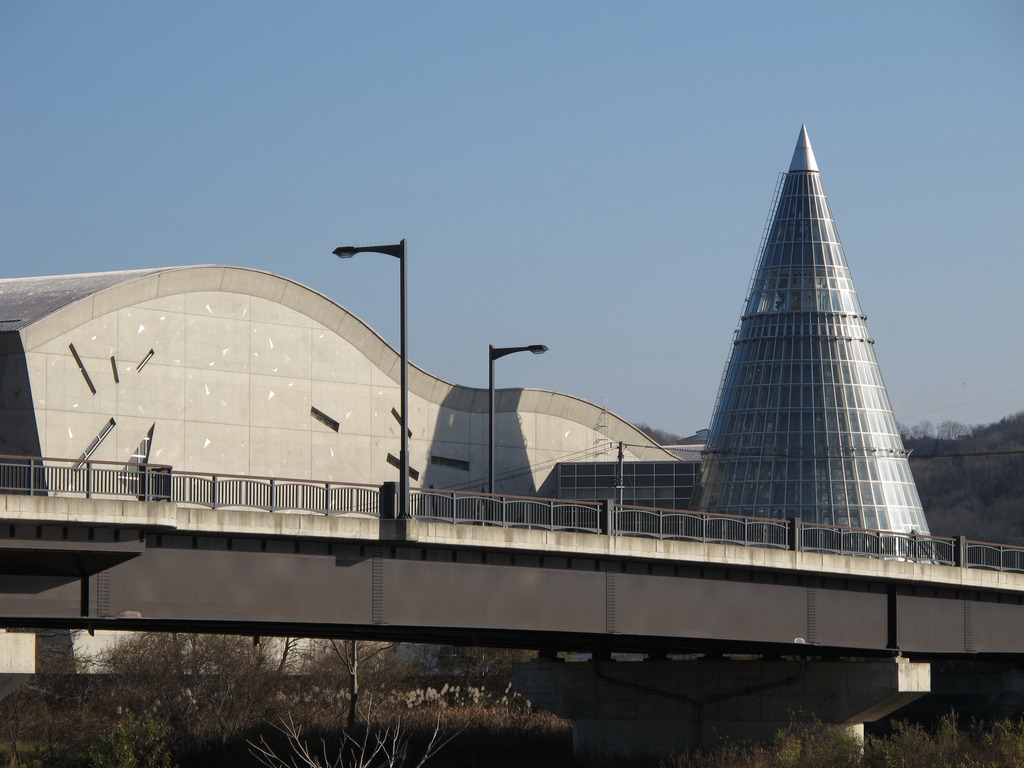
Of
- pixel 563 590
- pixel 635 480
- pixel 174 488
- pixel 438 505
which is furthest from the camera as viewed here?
pixel 635 480

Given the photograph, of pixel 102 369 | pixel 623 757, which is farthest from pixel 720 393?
pixel 623 757

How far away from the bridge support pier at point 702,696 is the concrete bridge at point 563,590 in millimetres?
68

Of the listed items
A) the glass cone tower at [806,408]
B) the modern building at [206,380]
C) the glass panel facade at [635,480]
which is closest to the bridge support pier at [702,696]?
the modern building at [206,380]

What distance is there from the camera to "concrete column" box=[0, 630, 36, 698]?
2970 centimetres

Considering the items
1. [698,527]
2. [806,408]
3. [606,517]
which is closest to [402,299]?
[606,517]

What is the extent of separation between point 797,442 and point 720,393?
6.68m

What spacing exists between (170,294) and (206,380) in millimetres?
4634

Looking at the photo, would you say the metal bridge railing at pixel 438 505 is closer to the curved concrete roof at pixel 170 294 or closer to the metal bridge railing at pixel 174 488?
the metal bridge railing at pixel 174 488

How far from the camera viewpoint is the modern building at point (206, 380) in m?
66.2

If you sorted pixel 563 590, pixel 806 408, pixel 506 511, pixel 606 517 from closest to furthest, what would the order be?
pixel 506 511 → pixel 563 590 → pixel 606 517 → pixel 806 408

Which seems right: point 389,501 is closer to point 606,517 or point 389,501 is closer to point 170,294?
point 606,517

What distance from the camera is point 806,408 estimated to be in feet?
289

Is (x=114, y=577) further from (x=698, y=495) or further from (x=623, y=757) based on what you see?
(x=698, y=495)

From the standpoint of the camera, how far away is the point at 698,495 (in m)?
90.6
